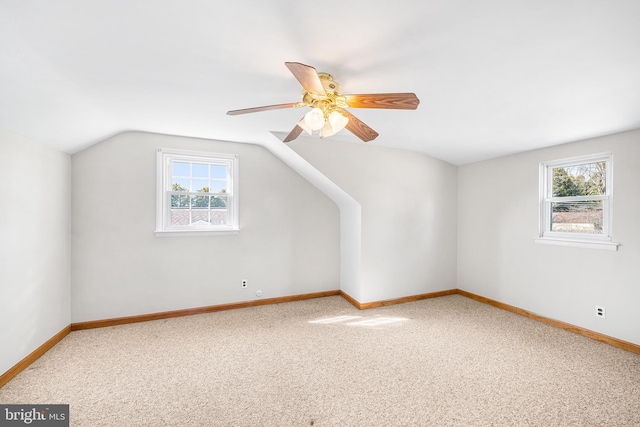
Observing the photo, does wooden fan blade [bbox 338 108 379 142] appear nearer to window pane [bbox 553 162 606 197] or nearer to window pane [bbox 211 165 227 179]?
window pane [bbox 211 165 227 179]

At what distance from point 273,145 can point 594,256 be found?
12.5 ft

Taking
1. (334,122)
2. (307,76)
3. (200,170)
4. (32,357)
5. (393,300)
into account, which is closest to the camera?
(307,76)

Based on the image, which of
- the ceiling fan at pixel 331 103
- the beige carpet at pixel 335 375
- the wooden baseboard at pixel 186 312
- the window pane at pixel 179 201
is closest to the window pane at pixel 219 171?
the window pane at pixel 179 201

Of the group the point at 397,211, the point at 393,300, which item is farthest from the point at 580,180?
the point at 393,300

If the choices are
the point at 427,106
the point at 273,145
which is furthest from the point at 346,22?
the point at 273,145

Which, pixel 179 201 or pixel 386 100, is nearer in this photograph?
pixel 386 100

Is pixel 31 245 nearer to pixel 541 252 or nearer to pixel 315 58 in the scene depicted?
pixel 315 58

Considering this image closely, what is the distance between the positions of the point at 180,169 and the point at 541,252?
15.4ft

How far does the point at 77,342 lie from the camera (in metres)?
2.65

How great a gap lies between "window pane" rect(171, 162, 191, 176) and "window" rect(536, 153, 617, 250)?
177 inches

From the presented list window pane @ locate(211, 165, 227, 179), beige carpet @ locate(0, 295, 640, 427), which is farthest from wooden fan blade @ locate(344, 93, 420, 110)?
window pane @ locate(211, 165, 227, 179)

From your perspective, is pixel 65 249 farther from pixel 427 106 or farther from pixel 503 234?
pixel 503 234

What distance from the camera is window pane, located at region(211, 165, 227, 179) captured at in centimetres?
351

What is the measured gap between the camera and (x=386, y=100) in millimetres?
1523
